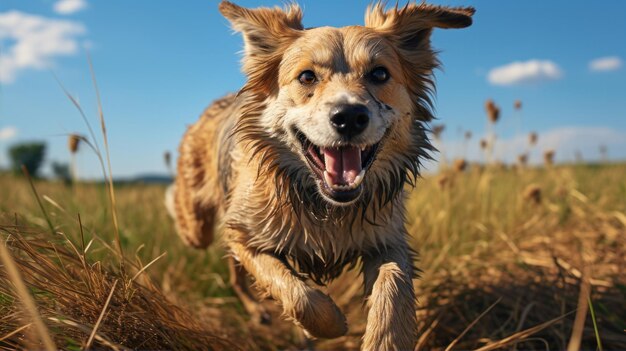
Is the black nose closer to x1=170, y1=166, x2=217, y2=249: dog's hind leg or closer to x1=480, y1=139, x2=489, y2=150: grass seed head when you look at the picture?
x1=170, y1=166, x2=217, y2=249: dog's hind leg

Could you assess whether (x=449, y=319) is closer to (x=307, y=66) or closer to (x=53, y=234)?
(x=307, y=66)

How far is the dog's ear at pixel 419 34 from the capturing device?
328 centimetres

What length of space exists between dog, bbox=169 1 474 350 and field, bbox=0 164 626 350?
1.51 ft

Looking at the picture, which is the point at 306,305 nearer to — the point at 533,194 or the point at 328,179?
the point at 328,179

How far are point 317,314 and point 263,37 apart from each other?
1760 mm

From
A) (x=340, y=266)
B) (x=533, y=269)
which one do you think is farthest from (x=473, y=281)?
(x=340, y=266)

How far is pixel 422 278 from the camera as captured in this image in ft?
12.8

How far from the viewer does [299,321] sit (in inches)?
105

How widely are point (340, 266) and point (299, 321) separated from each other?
25.0 inches

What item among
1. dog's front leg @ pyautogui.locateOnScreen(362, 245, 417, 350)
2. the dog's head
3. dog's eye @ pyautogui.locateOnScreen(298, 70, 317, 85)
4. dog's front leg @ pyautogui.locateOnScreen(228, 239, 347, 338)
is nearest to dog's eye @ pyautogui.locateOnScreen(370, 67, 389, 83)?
the dog's head

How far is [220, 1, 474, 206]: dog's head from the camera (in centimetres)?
279

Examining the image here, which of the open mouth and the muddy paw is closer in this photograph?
the muddy paw

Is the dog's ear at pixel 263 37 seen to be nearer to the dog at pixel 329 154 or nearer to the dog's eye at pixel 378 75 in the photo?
the dog at pixel 329 154

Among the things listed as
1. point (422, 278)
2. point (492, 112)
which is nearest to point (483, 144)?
point (492, 112)
